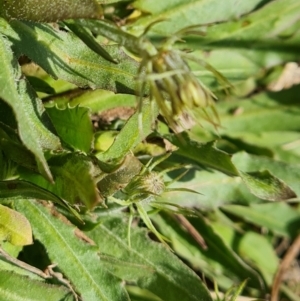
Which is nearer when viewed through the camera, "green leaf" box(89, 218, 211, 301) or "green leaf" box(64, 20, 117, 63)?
"green leaf" box(64, 20, 117, 63)

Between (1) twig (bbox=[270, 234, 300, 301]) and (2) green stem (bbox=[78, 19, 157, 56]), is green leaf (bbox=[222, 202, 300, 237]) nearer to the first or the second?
(1) twig (bbox=[270, 234, 300, 301])

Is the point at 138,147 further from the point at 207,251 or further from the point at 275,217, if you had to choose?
the point at 275,217

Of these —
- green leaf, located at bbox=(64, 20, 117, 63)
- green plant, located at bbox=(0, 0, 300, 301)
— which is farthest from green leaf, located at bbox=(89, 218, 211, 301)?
green leaf, located at bbox=(64, 20, 117, 63)

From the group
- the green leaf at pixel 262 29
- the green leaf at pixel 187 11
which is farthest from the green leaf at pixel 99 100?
the green leaf at pixel 262 29

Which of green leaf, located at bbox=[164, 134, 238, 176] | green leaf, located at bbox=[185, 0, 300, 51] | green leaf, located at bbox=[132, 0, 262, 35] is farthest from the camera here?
green leaf, located at bbox=[185, 0, 300, 51]

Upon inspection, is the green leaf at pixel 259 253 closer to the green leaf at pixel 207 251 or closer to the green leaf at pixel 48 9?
the green leaf at pixel 207 251

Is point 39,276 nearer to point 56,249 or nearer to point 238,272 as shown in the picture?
point 56,249
